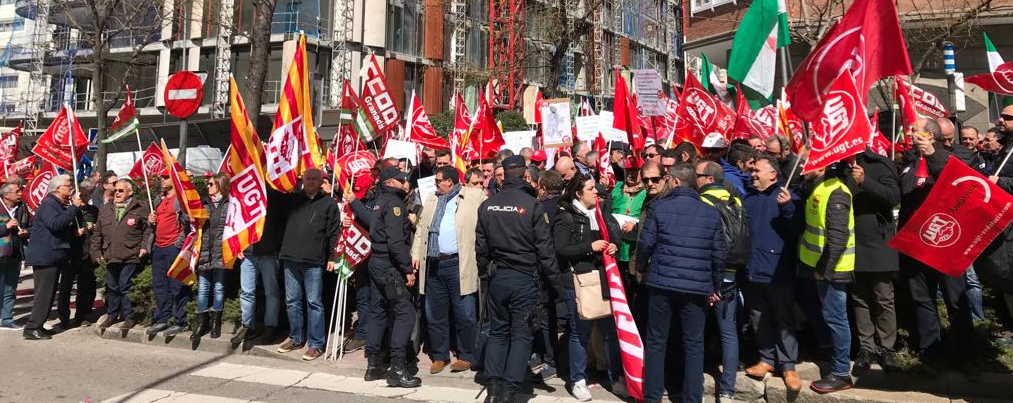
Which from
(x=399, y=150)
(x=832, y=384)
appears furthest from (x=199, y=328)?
(x=832, y=384)

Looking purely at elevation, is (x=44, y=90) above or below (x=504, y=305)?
above

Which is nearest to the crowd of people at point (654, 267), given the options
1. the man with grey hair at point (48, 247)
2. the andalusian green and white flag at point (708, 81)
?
the man with grey hair at point (48, 247)

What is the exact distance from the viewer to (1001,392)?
17.6 ft

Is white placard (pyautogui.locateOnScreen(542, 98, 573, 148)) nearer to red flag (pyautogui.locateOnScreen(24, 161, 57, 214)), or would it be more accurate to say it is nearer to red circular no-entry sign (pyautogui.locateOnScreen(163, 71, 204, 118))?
red circular no-entry sign (pyautogui.locateOnScreen(163, 71, 204, 118))

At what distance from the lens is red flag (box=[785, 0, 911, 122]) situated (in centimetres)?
583

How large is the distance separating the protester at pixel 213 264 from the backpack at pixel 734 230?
209 inches

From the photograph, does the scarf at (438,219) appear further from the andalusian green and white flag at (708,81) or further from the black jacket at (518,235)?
the andalusian green and white flag at (708,81)

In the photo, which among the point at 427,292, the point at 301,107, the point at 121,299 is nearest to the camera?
the point at 427,292

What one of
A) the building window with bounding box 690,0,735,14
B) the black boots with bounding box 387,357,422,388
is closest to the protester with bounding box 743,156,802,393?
the black boots with bounding box 387,357,422,388

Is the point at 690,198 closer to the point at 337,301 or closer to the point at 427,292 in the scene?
the point at 427,292

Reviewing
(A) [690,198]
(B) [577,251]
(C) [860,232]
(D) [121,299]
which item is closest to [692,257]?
(A) [690,198]

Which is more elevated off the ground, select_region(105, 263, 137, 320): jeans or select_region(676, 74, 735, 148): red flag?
select_region(676, 74, 735, 148): red flag

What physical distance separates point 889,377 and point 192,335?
7.18 m

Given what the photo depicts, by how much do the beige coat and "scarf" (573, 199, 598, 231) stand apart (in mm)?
1091
